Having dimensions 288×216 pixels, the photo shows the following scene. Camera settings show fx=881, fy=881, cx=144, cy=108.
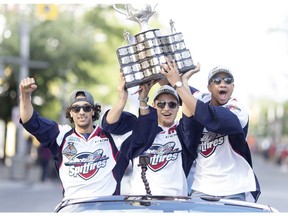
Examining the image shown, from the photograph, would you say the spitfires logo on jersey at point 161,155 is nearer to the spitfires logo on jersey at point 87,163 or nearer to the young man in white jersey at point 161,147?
the young man in white jersey at point 161,147

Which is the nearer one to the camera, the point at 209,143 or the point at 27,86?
the point at 209,143

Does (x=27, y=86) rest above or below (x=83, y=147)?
above

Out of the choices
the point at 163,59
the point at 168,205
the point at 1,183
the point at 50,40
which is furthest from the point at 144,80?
the point at 50,40

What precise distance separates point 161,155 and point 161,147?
67mm

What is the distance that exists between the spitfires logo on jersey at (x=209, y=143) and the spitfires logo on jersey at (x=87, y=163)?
2.64 ft

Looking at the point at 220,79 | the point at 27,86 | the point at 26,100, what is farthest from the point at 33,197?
the point at 220,79

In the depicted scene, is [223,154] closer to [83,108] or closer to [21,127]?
[83,108]

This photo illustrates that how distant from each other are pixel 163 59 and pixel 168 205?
1700 mm

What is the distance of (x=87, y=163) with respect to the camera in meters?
7.18

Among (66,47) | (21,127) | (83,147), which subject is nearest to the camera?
(83,147)

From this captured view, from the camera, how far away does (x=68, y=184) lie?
7.20 m

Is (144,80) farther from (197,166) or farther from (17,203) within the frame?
(17,203)

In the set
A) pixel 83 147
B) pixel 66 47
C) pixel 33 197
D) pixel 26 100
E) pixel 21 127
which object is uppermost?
pixel 66 47

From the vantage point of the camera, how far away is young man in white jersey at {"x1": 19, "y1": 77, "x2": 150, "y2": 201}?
7.16 meters
